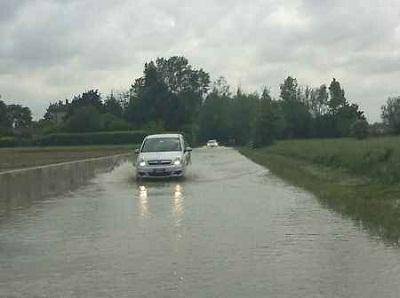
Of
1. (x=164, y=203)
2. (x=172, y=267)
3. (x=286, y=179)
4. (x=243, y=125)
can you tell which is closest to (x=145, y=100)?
(x=243, y=125)

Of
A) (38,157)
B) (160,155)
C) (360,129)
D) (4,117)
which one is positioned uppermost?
(4,117)

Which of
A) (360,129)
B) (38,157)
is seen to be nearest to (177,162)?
(38,157)

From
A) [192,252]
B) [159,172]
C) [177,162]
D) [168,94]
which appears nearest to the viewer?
[192,252]

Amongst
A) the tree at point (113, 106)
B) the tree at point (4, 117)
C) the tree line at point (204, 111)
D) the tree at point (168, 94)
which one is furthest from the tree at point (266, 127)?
the tree at point (4, 117)

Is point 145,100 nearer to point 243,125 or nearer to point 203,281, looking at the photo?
point 243,125

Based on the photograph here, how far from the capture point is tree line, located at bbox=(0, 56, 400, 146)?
114875mm

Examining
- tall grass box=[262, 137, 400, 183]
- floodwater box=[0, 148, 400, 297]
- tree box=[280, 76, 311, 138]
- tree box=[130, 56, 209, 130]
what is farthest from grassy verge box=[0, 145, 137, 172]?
tree box=[130, 56, 209, 130]

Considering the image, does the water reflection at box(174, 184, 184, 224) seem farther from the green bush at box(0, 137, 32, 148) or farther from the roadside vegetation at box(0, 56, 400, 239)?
the green bush at box(0, 137, 32, 148)

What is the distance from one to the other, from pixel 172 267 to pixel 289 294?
6.34 feet

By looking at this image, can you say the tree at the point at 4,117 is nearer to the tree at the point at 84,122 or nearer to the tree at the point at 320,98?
the tree at the point at 84,122

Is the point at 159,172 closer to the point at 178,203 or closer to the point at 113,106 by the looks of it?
the point at 178,203

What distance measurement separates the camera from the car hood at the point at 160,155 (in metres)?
26.5

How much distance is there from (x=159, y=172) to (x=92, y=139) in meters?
79.8

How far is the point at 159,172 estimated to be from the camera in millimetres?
26188
